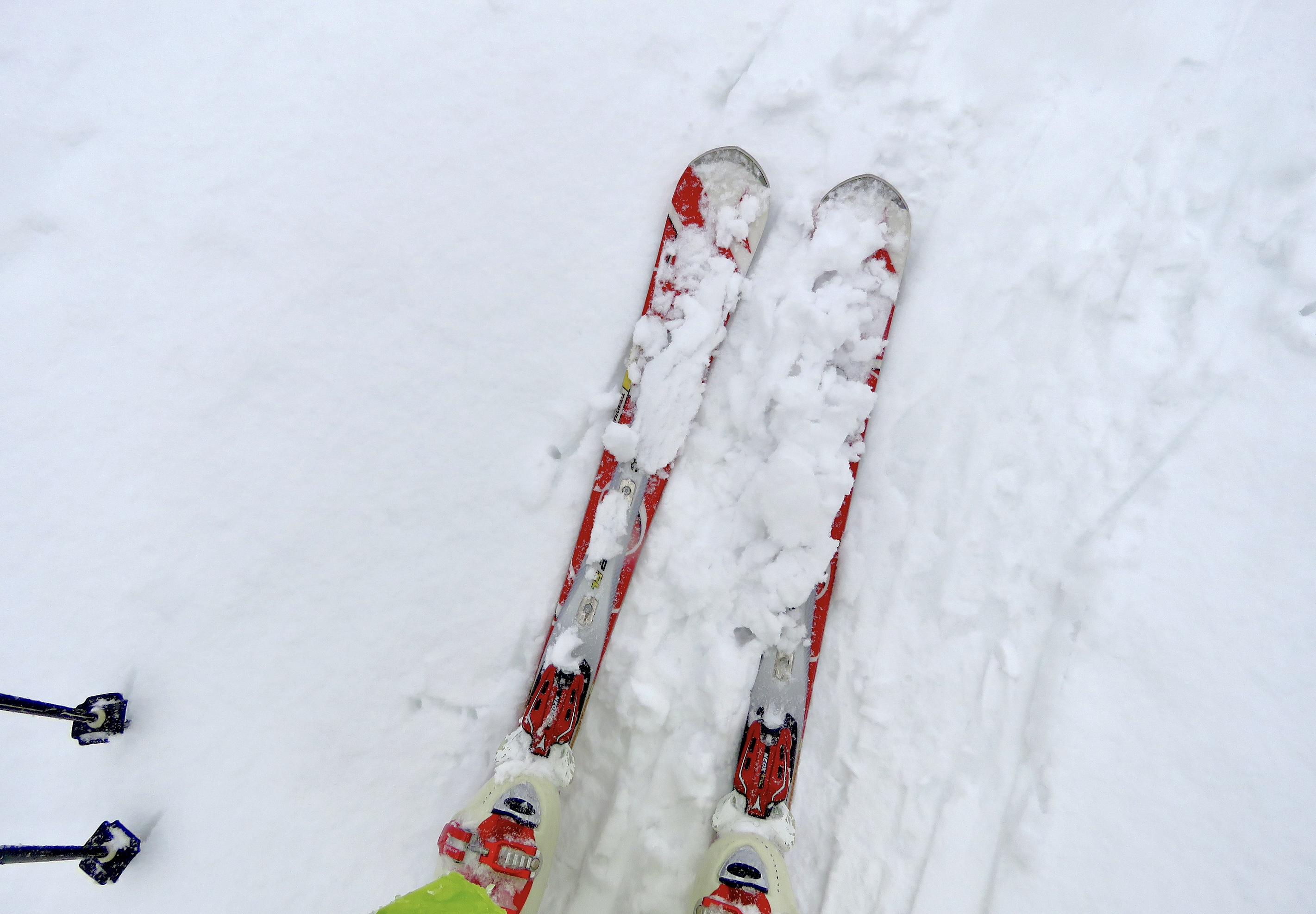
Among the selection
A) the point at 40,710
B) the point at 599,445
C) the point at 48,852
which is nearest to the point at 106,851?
the point at 48,852

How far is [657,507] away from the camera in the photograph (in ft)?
6.07

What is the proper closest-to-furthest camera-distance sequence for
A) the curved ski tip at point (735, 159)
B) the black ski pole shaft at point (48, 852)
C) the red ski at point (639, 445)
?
the black ski pole shaft at point (48, 852)
the red ski at point (639, 445)
the curved ski tip at point (735, 159)

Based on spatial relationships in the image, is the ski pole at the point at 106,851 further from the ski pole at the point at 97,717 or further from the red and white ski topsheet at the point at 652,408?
the red and white ski topsheet at the point at 652,408

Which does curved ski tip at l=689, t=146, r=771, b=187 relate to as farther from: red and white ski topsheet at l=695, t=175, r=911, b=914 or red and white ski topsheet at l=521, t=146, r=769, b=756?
red and white ski topsheet at l=695, t=175, r=911, b=914

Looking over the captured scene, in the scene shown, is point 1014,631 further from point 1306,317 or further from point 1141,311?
point 1306,317

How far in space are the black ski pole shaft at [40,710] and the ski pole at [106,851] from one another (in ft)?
0.98

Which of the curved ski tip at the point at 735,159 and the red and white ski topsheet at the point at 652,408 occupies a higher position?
the curved ski tip at the point at 735,159

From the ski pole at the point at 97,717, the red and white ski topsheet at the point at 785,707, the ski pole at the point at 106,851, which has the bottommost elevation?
the ski pole at the point at 106,851

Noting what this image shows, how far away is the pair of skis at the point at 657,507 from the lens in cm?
164

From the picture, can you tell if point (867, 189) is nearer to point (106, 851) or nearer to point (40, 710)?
point (40, 710)

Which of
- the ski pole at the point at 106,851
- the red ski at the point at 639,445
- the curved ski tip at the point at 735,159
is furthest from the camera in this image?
the curved ski tip at the point at 735,159

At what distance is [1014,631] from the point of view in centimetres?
163

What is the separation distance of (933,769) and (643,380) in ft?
4.49

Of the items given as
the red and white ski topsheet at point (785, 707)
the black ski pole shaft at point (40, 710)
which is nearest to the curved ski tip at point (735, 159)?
the red and white ski topsheet at point (785, 707)
